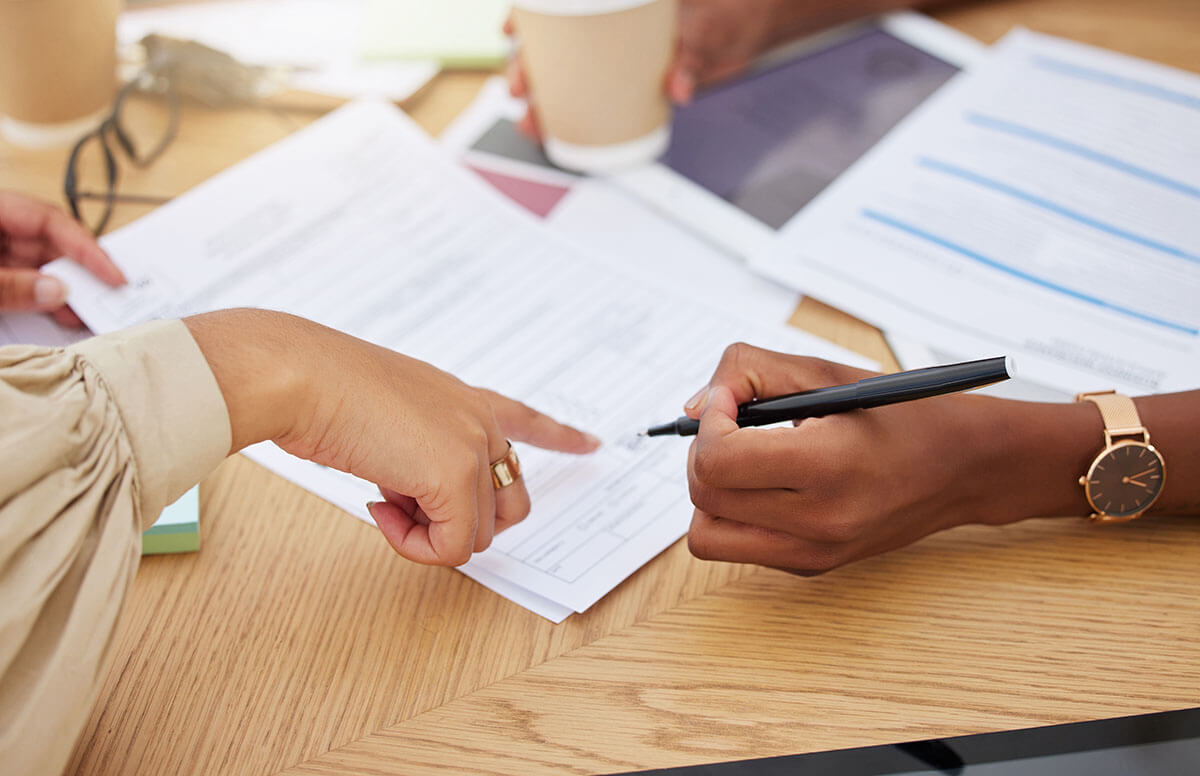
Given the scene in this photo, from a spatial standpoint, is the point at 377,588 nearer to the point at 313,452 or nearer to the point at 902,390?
the point at 313,452

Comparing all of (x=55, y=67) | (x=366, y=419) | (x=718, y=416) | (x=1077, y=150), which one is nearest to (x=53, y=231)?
(x=55, y=67)

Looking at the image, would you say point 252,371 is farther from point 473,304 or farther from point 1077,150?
point 1077,150

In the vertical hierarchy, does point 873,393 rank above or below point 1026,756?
above

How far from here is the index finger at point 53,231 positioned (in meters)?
0.73

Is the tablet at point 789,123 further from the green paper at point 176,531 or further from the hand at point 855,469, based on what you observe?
the green paper at point 176,531

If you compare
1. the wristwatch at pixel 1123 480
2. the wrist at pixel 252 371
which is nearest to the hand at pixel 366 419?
the wrist at pixel 252 371

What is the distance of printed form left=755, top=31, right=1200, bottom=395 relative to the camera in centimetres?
68

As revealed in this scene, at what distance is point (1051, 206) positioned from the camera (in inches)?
30.5

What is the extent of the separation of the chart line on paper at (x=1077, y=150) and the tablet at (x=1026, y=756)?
1.62 feet

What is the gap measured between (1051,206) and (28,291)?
0.79 m

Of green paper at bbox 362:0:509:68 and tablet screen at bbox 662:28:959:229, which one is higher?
green paper at bbox 362:0:509:68

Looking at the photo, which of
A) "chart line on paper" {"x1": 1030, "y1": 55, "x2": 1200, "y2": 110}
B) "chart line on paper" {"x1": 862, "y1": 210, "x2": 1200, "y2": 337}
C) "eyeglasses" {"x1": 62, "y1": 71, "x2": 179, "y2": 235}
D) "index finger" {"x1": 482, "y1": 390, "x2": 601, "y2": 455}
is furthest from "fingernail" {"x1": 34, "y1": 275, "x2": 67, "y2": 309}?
"chart line on paper" {"x1": 1030, "y1": 55, "x2": 1200, "y2": 110}

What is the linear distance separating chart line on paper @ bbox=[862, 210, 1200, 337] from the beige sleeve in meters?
0.53

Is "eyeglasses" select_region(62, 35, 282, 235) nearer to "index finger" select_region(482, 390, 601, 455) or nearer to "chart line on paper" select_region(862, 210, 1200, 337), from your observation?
"index finger" select_region(482, 390, 601, 455)
